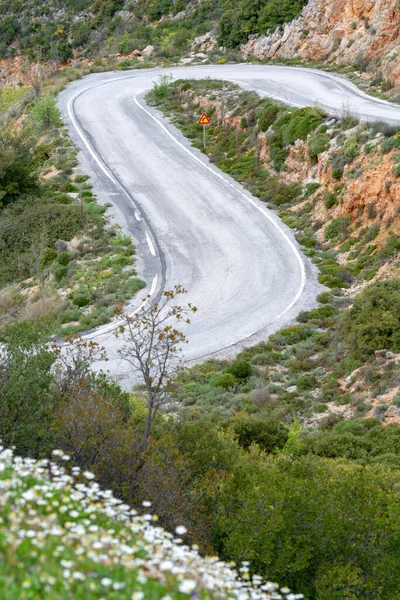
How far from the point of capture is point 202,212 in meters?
32.3

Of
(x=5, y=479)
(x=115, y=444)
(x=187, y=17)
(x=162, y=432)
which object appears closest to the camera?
(x=5, y=479)

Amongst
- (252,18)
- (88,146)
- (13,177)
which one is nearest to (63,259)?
(13,177)

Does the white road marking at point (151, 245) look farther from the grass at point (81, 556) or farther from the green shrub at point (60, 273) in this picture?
the grass at point (81, 556)

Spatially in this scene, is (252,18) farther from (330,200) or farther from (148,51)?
(330,200)

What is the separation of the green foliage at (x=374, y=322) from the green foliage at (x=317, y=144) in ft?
35.5

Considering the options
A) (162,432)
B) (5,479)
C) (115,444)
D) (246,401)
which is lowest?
(246,401)

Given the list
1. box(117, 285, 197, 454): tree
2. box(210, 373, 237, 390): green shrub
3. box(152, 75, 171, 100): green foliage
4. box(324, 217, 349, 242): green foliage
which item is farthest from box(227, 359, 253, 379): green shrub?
box(152, 75, 171, 100): green foliage

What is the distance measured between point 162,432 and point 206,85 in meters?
33.6

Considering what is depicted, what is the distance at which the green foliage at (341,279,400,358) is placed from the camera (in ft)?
63.9

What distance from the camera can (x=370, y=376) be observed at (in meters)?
18.6

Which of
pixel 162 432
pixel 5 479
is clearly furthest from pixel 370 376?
pixel 5 479

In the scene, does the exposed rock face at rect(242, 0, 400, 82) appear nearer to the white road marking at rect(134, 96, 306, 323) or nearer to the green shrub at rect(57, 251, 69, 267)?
the white road marking at rect(134, 96, 306, 323)

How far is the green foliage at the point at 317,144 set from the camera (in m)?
30.6

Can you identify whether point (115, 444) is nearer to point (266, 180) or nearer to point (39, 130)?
point (266, 180)
